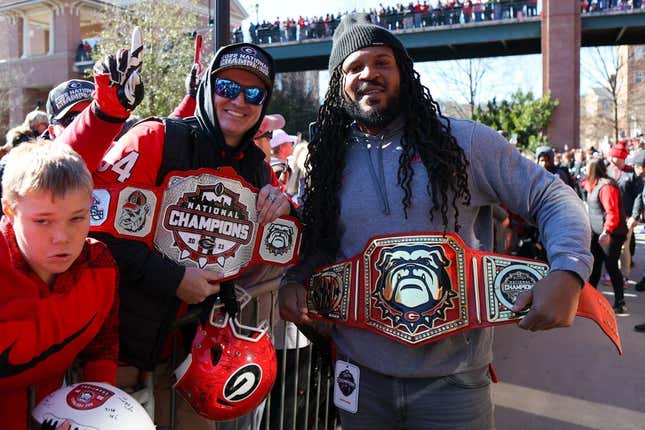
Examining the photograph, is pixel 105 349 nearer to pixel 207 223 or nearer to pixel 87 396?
pixel 87 396

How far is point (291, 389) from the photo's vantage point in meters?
3.25

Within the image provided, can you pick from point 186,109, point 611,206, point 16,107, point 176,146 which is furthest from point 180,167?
point 16,107

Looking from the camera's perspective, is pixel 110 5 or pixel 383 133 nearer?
pixel 383 133

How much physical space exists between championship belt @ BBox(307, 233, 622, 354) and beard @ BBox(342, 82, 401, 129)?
17.9 inches

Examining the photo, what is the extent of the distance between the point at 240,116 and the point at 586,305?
1533 mm

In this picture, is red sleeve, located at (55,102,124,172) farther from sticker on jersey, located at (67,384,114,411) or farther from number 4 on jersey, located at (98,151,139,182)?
sticker on jersey, located at (67,384,114,411)

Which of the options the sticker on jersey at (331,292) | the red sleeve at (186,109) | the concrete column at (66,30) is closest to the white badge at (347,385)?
the sticker on jersey at (331,292)

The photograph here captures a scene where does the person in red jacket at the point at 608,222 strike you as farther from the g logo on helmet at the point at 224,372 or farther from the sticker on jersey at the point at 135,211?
the sticker on jersey at the point at 135,211

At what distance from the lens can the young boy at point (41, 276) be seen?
65.0 inches

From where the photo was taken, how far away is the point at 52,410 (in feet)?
5.44

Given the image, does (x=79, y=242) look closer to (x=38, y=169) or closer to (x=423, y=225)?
(x=38, y=169)

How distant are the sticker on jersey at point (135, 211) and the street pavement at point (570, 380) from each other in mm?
3188

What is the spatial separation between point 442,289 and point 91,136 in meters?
1.46

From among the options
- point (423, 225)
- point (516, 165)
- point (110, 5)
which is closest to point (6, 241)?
point (423, 225)
